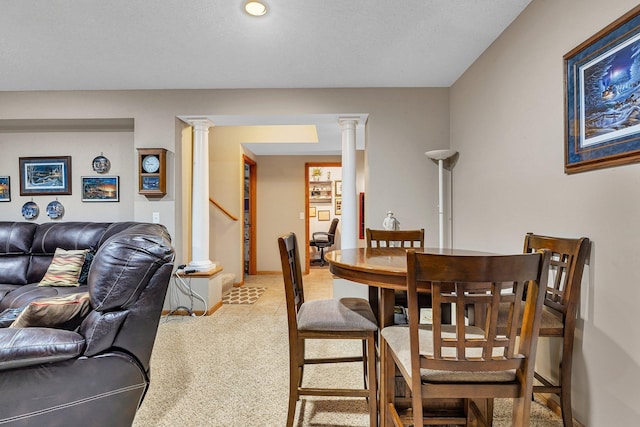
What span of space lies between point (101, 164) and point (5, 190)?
3.67 feet

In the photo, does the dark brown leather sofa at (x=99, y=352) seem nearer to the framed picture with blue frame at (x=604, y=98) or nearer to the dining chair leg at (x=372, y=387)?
the dining chair leg at (x=372, y=387)

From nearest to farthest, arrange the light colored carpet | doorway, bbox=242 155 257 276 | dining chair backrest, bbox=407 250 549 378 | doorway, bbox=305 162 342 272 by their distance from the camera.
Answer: dining chair backrest, bbox=407 250 549 378, the light colored carpet, doorway, bbox=242 155 257 276, doorway, bbox=305 162 342 272

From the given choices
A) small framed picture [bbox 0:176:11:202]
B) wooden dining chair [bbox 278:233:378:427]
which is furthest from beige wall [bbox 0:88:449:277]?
wooden dining chair [bbox 278:233:378:427]

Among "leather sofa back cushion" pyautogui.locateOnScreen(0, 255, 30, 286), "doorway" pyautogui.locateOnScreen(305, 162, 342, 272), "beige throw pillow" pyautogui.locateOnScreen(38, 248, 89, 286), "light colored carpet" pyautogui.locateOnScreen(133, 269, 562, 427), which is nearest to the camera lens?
"light colored carpet" pyautogui.locateOnScreen(133, 269, 562, 427)

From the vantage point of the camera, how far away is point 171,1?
1.91 m

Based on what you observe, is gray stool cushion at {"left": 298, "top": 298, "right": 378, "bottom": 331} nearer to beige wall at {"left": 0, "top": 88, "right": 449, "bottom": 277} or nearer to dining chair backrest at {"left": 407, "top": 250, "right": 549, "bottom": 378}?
dining chair backrest at {"left": 407, "top": 250, "right": 549, "bottom": 378}

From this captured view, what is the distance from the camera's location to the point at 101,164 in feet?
11.4

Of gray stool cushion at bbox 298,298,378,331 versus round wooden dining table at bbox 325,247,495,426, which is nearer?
round wooden dining table at bbox 325,247,495,426

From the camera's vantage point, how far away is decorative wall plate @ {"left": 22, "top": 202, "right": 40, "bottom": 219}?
3467 millimetres

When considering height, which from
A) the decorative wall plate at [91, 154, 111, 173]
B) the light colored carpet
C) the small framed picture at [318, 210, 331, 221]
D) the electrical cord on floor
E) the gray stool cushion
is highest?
the decorative wall plate at [91, 154, 111, 173]

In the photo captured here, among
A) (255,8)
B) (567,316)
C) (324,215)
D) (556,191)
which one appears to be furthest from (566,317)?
(324,215)

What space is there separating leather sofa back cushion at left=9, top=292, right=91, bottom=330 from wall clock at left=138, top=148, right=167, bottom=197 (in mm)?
2025

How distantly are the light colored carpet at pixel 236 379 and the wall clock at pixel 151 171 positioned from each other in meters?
1.34

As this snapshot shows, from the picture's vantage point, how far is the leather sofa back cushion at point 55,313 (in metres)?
1.27
